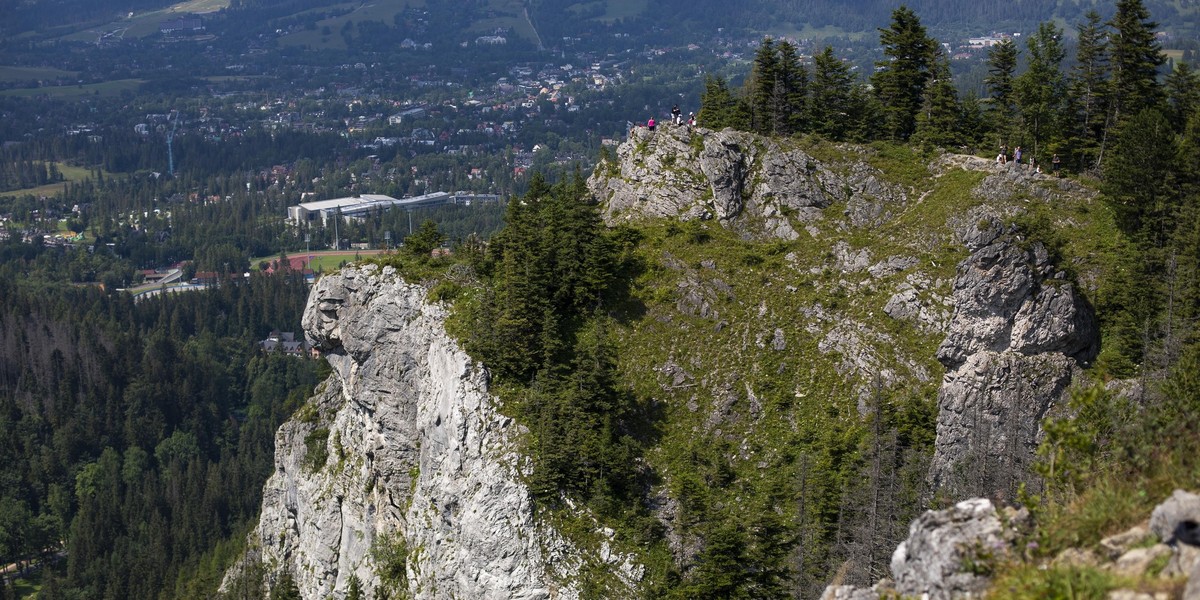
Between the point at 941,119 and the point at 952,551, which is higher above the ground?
the point at 941,119

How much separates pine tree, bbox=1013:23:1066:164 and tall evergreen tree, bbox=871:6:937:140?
5.86 meters

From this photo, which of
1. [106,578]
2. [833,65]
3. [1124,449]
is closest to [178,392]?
[106,578]

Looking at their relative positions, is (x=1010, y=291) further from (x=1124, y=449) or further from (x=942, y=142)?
(x=1124, y=449)

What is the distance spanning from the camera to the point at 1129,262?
2133 inches

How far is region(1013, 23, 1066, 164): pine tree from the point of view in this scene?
218ft

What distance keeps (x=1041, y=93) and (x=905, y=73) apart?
331 inches

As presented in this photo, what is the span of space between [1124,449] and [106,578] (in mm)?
122299

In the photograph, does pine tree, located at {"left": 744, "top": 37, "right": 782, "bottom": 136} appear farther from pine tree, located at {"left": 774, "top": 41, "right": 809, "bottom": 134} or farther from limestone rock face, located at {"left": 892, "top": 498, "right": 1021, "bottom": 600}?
limestone rock face, located at {"left": 892, "top": 498, "right": 1021, "bottom": 600}

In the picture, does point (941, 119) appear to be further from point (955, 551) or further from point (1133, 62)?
point (955, 551)

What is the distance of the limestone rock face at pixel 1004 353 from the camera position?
51375mm

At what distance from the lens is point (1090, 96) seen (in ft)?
218

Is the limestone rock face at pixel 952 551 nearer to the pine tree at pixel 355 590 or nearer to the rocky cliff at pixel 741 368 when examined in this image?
the rocky cliff at pixel 741 368

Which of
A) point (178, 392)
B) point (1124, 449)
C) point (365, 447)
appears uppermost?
point (1124, 449)

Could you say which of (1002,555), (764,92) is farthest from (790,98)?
(1002,555)
